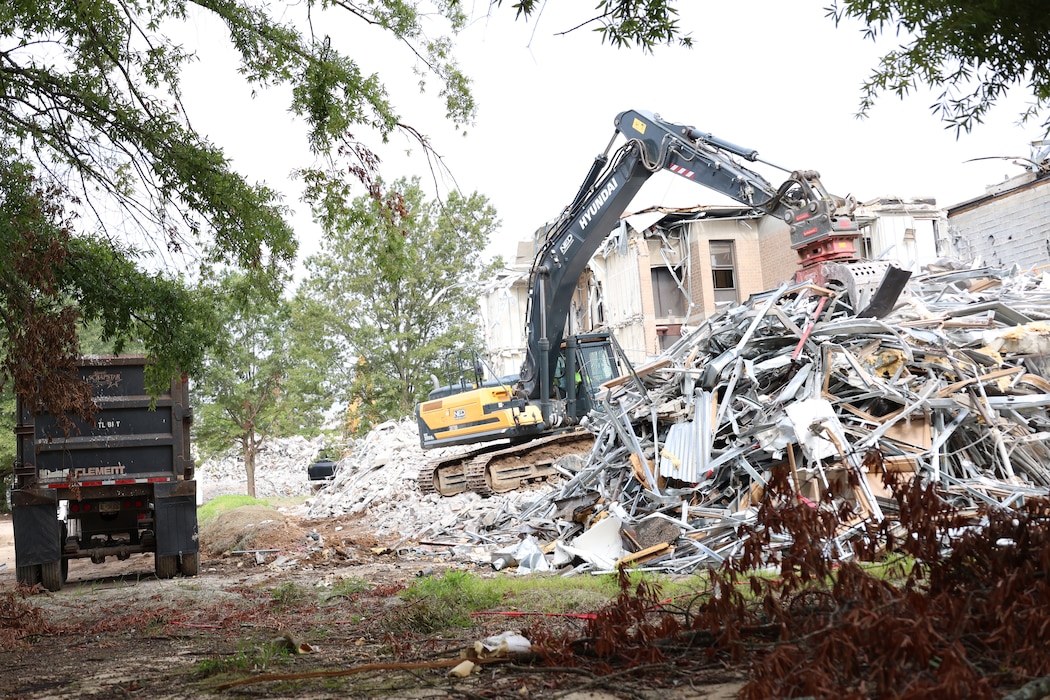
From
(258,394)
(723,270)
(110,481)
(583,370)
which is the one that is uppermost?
(723,270)

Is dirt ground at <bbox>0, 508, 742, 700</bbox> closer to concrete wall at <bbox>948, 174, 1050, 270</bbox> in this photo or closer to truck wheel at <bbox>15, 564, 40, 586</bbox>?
truck wheel at <bbox>15, 564, 40, 586</bbox>

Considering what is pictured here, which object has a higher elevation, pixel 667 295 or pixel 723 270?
pixel 723 270

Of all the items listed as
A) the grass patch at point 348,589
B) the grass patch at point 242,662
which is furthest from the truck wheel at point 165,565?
the grass patch at point 242,662

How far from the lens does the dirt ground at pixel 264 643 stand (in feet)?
16.9

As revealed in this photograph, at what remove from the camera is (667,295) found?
1166 inches

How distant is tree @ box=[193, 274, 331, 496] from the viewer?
34656 millimetres

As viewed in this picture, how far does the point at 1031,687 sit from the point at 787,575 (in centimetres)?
133

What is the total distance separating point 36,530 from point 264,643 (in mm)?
6836

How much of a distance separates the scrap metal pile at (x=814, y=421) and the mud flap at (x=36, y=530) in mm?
6337

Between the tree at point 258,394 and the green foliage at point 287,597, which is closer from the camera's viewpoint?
the green foliage at point 287,597

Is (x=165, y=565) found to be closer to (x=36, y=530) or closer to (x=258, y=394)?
(x=36, y=530)

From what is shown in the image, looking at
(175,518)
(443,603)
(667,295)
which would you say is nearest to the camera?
(443,603)

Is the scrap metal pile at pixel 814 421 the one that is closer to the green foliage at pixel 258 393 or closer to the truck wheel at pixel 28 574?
the truck wheel at pixel 28 574

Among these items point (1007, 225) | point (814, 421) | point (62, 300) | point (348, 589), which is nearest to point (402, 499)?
point (348, 589)
